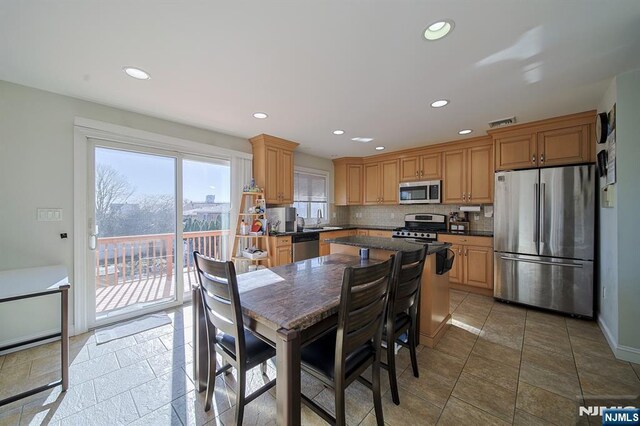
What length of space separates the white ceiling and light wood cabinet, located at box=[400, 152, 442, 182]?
1.47 m

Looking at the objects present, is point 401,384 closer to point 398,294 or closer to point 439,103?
point 398,294

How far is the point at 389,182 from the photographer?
506cm

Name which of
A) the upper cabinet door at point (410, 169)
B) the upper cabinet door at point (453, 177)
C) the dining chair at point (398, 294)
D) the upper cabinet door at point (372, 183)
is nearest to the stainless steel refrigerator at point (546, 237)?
the upper cabinet door at point (453, 177)

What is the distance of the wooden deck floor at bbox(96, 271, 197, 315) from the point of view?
9.47 feet

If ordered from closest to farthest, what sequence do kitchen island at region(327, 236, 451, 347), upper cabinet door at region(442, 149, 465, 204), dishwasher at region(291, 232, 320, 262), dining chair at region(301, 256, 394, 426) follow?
dining chair at region(301, 256, 394, 426)
kitchen island at region(327, 236, 451, 347)
dishwasher at region(291, 232, 320, 262)
upper cabinet door at region(442, 149, 465, 204)

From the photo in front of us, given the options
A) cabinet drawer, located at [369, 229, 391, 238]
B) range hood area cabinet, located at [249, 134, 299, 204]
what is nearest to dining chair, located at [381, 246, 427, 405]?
range hood area cabinet, located at [249, 134, 299, 204]

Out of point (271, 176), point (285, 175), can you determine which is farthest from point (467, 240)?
point (271, 176)

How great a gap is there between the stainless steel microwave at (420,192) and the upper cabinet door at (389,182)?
6.4 inches

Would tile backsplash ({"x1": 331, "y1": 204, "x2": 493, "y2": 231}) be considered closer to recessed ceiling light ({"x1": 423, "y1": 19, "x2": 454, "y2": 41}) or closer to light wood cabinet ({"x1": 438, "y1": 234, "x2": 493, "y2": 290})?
light wood cabinet ({"x1": 438, "y1": 234, "x2": 493, "y2": 290})

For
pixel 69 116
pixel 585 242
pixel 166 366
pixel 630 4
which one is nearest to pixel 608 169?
pixel 585 242

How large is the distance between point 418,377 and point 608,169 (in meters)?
2.68

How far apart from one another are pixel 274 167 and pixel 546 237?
3.82m

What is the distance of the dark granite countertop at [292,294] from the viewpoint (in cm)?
117

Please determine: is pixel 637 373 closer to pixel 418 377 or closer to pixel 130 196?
pixel 418 377
